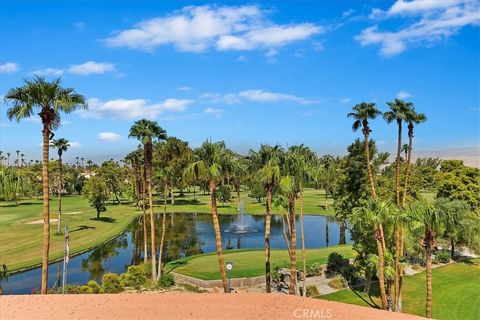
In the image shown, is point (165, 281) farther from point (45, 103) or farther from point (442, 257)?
point (442, 257)

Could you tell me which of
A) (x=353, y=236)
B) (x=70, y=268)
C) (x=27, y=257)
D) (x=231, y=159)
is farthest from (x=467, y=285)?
(x=27, y=257)

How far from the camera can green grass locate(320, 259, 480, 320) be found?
1250 inches

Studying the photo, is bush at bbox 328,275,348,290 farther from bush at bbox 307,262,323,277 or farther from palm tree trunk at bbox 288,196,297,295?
palm tree trunk at bbox 288,196,297,295

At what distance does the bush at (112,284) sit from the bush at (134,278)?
0.93m

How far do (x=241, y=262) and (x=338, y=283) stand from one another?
10.7 m

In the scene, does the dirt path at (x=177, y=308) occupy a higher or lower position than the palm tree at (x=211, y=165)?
lower

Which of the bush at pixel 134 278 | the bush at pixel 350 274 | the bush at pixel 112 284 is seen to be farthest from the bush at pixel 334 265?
the bush at pixel 112 284

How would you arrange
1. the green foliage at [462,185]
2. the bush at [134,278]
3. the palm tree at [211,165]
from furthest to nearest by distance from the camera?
the green foliage at [462,185]
the bush at [134,278]
the palm tree at [211,165]

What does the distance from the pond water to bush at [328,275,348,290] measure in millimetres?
18519

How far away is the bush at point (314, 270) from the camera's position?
39.2 meters

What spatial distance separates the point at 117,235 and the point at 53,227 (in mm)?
10935

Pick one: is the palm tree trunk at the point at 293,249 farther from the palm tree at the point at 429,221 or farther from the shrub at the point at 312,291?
the palm tree at the point at 429,221

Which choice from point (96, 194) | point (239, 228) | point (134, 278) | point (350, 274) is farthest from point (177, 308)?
point (96, 194)

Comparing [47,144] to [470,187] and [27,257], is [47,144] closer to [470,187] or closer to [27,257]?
[27,257]
